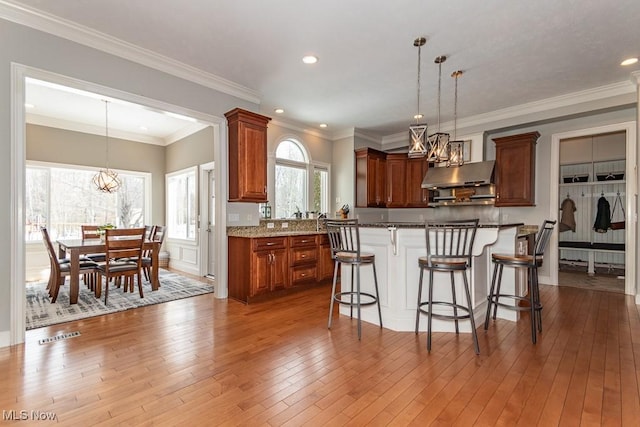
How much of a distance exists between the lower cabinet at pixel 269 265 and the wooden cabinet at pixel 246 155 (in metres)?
0.68

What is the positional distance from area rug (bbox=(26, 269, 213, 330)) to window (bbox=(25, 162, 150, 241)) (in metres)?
1.66

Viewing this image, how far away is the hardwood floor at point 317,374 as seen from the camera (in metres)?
1.73

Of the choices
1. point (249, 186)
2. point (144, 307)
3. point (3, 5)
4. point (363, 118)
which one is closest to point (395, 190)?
point (363, 118)

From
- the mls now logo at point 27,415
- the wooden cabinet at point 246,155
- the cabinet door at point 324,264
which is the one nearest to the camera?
the mls now logo at point 27,415

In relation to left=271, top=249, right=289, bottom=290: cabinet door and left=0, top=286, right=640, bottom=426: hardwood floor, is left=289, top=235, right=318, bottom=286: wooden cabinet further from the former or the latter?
left=0, top=286, right=640, bottom=426: hardwood floor

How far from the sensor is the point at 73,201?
20.4 feet

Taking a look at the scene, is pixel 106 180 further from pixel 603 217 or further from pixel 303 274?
pixel 603 217

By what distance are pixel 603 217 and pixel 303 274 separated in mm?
6468

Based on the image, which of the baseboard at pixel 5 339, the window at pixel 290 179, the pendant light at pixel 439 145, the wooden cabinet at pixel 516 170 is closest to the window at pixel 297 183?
the window at pixel 290 179

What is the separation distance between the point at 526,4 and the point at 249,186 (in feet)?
11.7

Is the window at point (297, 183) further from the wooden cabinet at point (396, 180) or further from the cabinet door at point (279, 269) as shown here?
the cabinet door at point (279, 269)

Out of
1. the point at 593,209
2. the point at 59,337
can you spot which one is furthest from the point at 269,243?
the point at 593,209

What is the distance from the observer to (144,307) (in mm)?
3775

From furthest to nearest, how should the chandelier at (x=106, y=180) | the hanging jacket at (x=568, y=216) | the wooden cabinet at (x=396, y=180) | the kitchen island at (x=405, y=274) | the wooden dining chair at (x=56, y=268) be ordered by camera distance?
the hanging jacket at (x=568, y=216) → the wooden cabinet at (x=396, y=180) → the chandelier at (x=106, y=180) → the wooden dining chair at (x=56, y=268) → the kitchen island at (x=405, y=274)
